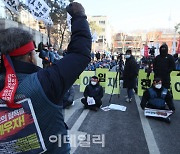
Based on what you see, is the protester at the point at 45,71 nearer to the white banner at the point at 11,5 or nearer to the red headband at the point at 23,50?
the red headband at the point at 23,50

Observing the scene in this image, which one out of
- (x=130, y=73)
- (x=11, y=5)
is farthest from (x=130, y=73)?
(x=11, y=5)

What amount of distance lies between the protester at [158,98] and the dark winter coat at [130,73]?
1491 millimetres

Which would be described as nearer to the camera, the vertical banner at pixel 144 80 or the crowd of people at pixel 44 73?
the crowd of people at pixel 44 73

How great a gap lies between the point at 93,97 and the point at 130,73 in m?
1.68

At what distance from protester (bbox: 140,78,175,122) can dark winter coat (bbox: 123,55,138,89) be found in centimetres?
149

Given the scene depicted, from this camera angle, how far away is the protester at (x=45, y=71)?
44.4 inches

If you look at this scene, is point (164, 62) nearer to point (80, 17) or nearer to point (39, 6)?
point (39, 6)

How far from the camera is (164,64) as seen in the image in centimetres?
643

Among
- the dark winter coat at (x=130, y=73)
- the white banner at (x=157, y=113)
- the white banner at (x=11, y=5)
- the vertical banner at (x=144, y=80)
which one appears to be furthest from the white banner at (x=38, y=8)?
the white banner at (x=157, y=113)

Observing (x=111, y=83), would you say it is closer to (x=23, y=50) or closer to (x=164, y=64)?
(x=164, y=64)

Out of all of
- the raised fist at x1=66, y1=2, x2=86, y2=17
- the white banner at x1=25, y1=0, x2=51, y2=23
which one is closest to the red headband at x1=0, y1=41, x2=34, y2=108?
the raised fist at x1=66, y1=2, x2=86, y2=17

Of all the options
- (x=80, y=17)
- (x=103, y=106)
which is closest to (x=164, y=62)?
(x=103, y=106)

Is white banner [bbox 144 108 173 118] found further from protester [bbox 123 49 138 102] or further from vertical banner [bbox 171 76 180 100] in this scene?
vertical banner [bbox 171 76 180 100]

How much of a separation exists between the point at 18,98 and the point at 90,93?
5.60m
